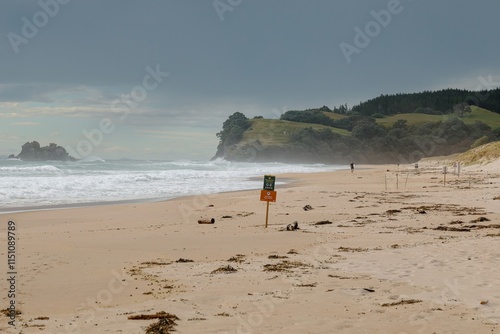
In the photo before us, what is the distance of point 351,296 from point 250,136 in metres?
147

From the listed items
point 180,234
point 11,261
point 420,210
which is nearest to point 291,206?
point 420,210

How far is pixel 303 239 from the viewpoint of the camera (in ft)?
44.1

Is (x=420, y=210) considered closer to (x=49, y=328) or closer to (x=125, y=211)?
(x=125, y=211)

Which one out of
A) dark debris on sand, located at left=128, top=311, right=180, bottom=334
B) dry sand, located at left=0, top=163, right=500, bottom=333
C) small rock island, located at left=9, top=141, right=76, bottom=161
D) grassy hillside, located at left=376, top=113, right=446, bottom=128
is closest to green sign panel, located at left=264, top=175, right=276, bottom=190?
dry sand, located at left=0, top=163, right=500, bottom=333

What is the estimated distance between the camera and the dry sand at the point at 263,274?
21.6 feet

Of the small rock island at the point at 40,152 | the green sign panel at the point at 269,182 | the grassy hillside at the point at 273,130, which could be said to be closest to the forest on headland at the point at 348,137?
the grassy hillside at the point at 273,130

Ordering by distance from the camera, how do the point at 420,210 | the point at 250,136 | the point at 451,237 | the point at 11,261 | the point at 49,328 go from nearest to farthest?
the point at 49,328 → the point at 11,261 → the point at 451,237 → the point at 420,210 → the point at 250,136

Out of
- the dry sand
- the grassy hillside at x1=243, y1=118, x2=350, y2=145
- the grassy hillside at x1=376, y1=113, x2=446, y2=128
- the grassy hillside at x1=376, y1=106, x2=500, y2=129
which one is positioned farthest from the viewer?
the grassy hillside at x1=376, y1=113, x2=446, y2=128

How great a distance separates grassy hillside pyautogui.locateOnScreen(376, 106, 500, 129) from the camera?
6467 inches

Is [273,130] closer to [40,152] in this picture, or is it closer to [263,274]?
[40,152]

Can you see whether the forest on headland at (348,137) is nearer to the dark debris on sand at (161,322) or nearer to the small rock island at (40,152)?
the small rock island at (40,152)

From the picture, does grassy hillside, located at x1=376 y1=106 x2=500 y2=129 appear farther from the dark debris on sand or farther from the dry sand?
the dark debris on sand

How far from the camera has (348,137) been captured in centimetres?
14800

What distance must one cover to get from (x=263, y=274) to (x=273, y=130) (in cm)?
14894
